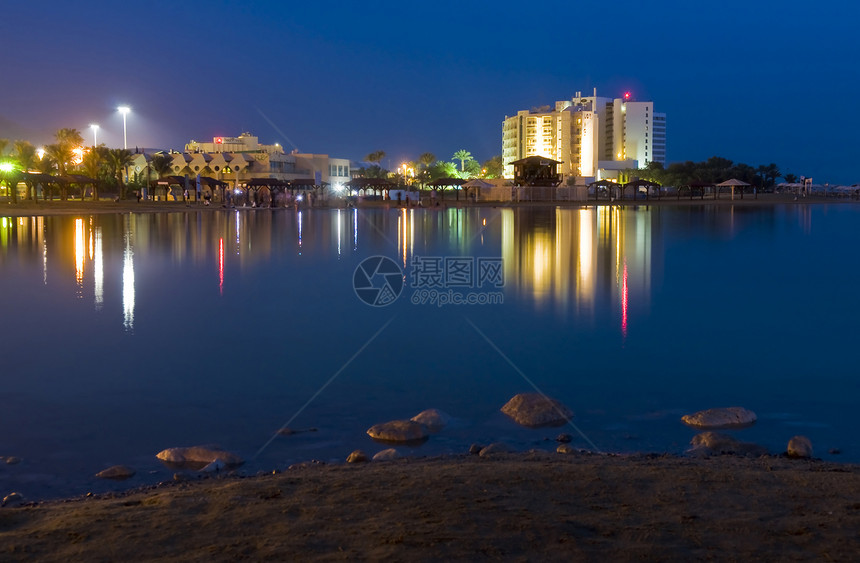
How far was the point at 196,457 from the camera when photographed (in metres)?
5.34

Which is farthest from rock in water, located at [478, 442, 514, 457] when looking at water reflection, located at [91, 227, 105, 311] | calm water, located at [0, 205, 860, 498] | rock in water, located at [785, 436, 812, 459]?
water reflection, located at [91, 227, 105, 311]

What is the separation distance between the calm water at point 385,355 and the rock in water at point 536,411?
14 cm

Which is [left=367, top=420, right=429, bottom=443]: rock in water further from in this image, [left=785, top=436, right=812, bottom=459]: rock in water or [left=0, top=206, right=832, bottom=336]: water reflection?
[left=0, top=206, right=832, bottom=336]: water reflection

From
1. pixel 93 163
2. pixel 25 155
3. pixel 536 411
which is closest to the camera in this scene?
pixel 536 411

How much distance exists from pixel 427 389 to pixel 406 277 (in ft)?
28.1

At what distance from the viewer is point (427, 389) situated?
7402 millimetres

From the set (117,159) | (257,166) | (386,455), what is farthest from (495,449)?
(257,166)

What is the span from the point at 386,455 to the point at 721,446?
90.0 inches

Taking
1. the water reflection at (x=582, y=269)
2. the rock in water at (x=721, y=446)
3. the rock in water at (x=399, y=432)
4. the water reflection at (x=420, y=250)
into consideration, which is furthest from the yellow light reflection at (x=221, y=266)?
the rock in water at (x=721, y=446)

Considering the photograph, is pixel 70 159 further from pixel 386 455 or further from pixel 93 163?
pixel 386 455

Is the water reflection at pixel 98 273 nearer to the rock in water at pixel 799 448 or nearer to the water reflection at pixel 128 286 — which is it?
the water reflection at pixel 128 286

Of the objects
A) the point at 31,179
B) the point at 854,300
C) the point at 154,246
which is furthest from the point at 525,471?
the point at 31,179

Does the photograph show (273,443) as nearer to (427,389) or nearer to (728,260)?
(427,389)

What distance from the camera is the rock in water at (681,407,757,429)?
618 centimetres
